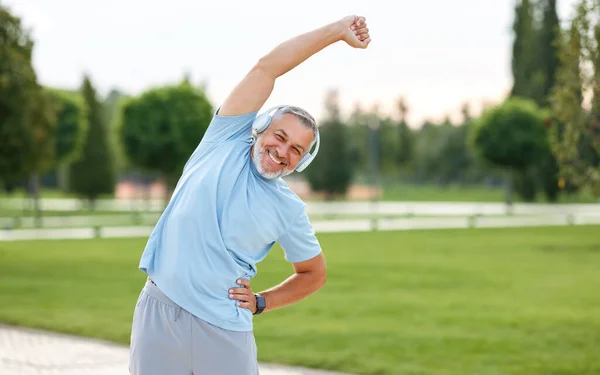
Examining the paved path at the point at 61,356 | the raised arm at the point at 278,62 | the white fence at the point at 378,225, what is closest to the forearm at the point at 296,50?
the raised arm at the point at 278,62

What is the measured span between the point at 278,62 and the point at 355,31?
1.01ft

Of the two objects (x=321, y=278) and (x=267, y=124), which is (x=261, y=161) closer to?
(x=267, y=124)

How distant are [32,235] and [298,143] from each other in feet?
79.7

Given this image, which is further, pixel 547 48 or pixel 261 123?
pixel 547 48

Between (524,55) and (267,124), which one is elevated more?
(524,55)

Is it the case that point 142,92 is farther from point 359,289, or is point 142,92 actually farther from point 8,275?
point 359,289

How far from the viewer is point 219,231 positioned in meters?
2.81

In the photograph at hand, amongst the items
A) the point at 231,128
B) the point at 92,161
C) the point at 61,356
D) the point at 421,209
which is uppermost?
the point at 231,128

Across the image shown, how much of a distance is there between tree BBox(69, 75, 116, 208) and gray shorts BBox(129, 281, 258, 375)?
1788 inches

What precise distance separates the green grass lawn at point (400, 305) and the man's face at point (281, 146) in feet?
16.1

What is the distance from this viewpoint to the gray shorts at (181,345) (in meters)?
2.80

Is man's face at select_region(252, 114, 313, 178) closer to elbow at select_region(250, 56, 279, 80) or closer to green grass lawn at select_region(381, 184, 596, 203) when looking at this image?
elbow at select_region(250, 56, 279, 80)

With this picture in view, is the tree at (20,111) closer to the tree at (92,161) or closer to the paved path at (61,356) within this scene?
the paved path at (61,356)

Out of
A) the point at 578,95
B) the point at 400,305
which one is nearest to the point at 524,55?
the point at 578,95
